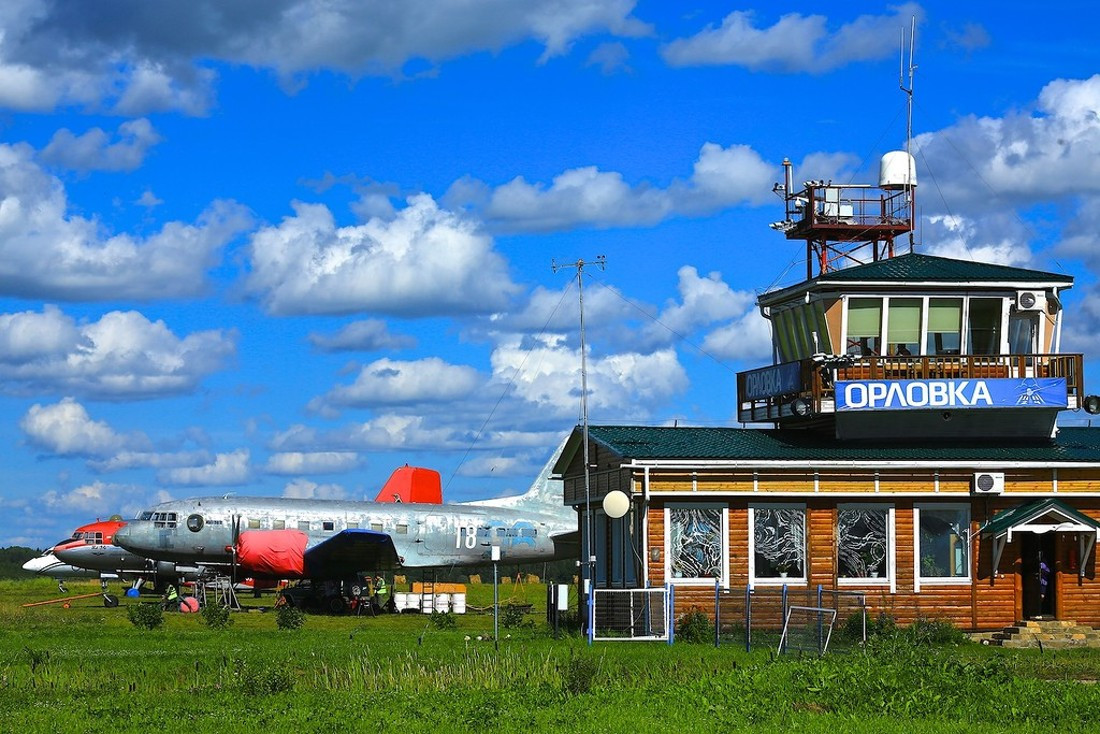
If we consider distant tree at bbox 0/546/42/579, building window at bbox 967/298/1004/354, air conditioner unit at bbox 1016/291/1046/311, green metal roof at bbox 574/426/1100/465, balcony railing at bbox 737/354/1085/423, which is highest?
air conditioner unit at bbox 1016/291/1046/311

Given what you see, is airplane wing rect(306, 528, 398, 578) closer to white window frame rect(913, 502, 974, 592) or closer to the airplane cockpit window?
the airplane cockpit window

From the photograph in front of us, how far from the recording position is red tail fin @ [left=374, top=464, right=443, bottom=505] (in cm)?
6419

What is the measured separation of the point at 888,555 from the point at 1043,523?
11.8 feet

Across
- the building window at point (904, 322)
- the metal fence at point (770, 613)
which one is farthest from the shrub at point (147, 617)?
the building window at point (904, 322)

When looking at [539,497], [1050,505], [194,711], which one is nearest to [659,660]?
[194,711]

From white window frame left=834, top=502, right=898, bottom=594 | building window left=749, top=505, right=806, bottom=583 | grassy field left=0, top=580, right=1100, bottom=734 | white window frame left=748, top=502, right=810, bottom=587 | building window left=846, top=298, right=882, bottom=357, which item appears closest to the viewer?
grassy field left=0, top=580, right=1100, bottom=734

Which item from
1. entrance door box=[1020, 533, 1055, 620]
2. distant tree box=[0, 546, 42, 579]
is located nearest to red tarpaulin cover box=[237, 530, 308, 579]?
entrance door box=[1020, 533, 1055, 620]

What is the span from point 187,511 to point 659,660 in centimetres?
2880

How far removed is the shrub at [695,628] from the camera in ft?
104

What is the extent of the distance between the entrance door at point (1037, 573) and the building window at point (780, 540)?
550 centimetres

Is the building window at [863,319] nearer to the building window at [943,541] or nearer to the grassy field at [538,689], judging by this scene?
the building window at [943,541]

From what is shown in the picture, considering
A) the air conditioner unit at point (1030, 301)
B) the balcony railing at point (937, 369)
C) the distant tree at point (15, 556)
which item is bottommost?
the distant tree at point (15, 556)

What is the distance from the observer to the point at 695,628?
3177 centimetres

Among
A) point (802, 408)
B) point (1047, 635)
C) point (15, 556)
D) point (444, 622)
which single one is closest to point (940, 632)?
point (1047, 635)
